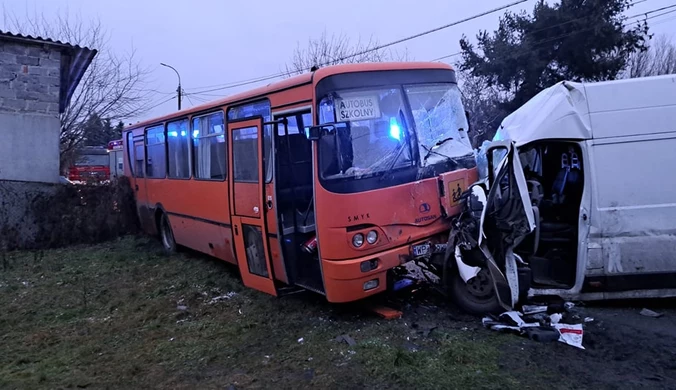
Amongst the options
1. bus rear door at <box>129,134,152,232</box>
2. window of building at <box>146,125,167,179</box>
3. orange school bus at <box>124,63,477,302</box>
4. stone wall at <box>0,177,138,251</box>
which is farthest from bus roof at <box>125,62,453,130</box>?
stone wall at <box>0,177,138,251</box>

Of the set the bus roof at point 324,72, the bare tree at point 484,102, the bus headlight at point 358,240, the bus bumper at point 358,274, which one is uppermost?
the bare tree at point 484,102

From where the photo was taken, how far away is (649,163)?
A: 618cm

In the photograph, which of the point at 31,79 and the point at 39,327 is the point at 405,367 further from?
the point at 31,79

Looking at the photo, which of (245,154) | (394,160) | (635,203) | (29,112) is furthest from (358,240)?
(29,112)

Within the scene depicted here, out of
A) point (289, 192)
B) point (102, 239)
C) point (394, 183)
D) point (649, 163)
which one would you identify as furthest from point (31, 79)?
point (649, 163)

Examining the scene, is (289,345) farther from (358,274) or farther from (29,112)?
(29,112)

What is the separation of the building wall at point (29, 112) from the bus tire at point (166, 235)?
11.2ft

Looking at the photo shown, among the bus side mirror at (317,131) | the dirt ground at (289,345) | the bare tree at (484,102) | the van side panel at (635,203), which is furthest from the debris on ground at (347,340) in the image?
the bare tree at (484,102)

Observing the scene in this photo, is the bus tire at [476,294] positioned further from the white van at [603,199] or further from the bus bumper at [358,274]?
the bus bumper at [358,274]

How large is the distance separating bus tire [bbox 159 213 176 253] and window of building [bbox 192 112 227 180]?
2.42 m

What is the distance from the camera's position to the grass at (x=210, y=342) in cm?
494

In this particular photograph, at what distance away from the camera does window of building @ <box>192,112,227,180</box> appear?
8.52 meters

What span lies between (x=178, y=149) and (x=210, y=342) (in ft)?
17.0

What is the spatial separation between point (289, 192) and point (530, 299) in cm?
310
